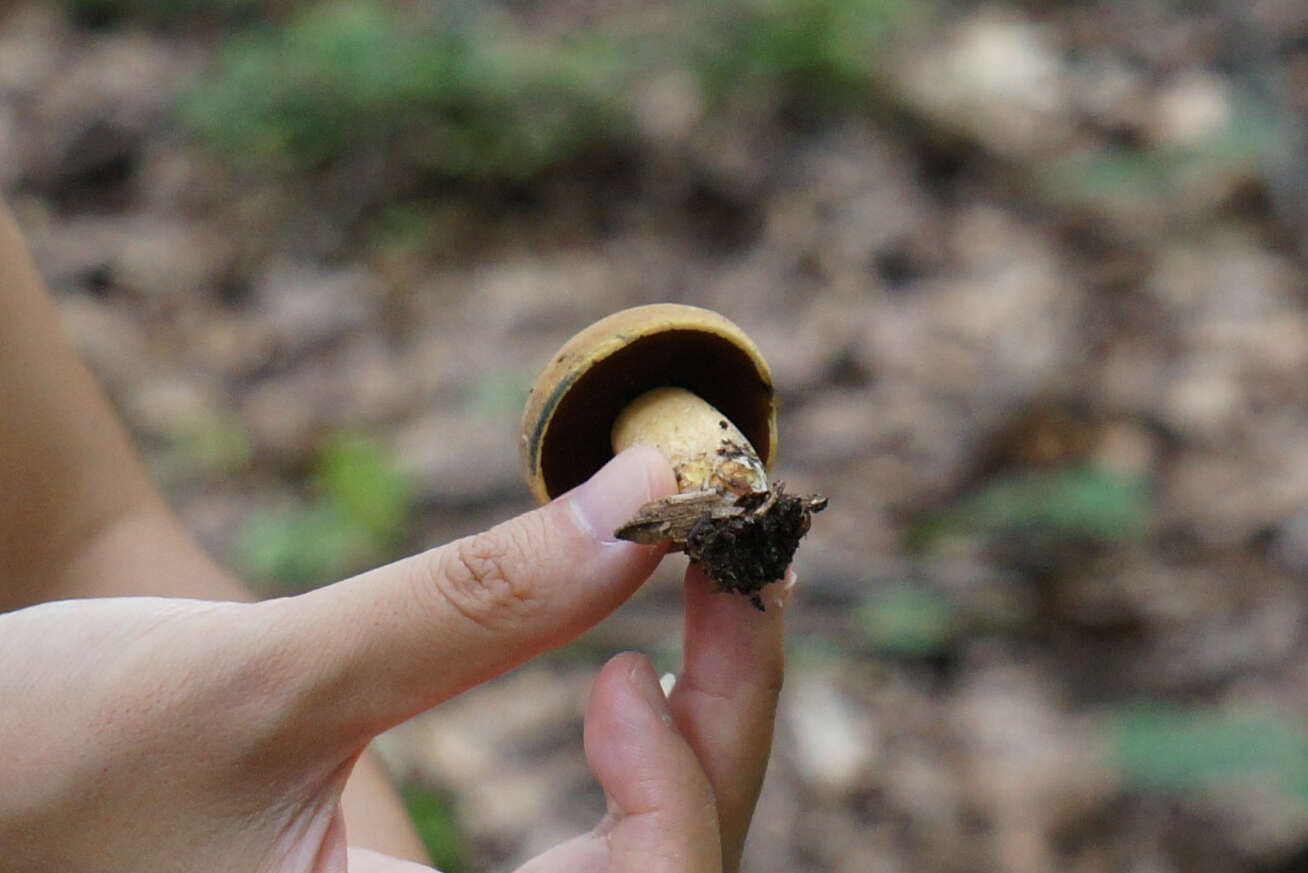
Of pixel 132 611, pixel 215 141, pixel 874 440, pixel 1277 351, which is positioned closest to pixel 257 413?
pixel 215 141

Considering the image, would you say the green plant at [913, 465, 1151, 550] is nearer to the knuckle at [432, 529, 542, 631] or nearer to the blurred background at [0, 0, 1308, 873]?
the blurred background at [0, 0, 1308, 873]

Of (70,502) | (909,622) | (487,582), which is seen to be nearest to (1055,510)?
(909,622)

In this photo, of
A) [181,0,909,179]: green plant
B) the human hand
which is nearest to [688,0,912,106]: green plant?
[181,0,909,179]: green plant

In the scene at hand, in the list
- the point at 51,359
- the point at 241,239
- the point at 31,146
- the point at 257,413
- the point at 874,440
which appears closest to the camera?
the point at 51,359

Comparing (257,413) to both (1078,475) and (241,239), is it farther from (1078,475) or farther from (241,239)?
(1078,475)

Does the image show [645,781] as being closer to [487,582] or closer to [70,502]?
[487,582]
